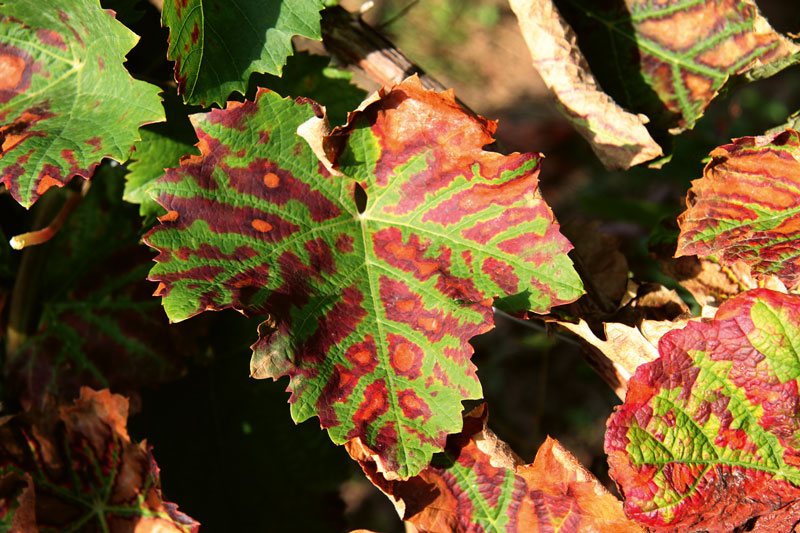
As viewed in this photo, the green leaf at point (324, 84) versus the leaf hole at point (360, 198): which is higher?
the green leaf at point (324, 84)

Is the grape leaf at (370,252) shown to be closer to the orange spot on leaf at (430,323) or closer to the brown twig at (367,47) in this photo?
the orange spot on leaf at (430,323)

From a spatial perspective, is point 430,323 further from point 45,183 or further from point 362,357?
point 45,183

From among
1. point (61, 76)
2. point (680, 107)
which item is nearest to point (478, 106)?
point (680, 107)

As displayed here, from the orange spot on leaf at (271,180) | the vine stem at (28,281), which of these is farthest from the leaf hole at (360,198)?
the vine stem at (28,281)

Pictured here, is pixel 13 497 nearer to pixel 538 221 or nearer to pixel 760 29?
pixel 538 221

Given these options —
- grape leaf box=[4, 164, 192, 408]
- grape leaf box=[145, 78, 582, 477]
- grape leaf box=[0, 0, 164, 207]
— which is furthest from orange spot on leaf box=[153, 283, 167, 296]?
grape leaf box=[4, 164, 192, 408]
